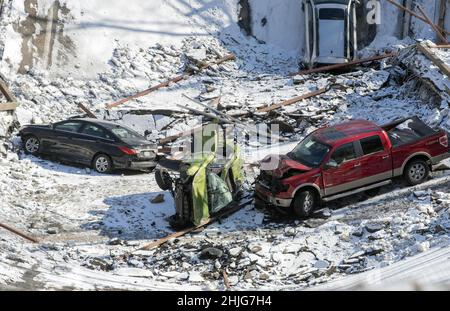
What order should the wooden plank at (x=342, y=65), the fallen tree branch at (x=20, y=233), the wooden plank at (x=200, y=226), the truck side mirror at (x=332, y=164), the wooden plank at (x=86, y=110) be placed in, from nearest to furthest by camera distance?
the fallen tree branch at (x=20, y=233) < the wooden plank at (x=200, y=226) < the truck side mirror at (x=332, y=164) < the wooden plank at (x=86, y=110) < the wooden plank at (x=342, y=65)

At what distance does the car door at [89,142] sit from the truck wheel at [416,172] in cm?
749

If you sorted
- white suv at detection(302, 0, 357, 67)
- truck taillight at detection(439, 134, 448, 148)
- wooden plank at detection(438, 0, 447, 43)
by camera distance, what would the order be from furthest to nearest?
wooden plank at detection(438, 0, 447, 43), white suv at detection(302, 0, 357, 67), truck taillight at detection(439, 134, 448, 148)

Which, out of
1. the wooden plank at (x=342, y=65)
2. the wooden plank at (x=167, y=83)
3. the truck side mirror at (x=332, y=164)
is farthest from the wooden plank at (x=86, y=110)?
the truck side mirror at (x=332, y=164)

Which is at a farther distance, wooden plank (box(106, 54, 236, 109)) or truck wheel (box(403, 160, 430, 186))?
wooden plank (box(106, 54, 236, 109))

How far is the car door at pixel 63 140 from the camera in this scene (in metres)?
19.5

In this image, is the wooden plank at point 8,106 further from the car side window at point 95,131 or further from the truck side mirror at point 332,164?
the truck side mirror at point 332,164

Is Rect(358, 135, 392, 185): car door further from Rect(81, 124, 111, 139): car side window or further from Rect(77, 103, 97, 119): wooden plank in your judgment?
Rect(77, 103, 97, 119): wooden plank

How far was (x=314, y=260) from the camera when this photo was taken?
13.9 meters

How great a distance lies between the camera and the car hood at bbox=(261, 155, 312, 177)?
1620 centimetres

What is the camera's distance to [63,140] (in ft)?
64.2

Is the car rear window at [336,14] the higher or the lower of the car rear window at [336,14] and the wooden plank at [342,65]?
the higher

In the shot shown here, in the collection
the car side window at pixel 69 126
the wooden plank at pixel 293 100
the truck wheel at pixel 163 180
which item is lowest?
the truck wheel at pixel 163 180

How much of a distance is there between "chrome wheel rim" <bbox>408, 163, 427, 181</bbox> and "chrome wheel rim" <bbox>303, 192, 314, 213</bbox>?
8.16 ft

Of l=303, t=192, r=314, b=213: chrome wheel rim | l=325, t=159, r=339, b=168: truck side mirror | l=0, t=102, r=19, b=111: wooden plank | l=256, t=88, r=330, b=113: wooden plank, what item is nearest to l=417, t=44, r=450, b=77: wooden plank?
l=256, t=88, r=330, b=113: wooden plank
